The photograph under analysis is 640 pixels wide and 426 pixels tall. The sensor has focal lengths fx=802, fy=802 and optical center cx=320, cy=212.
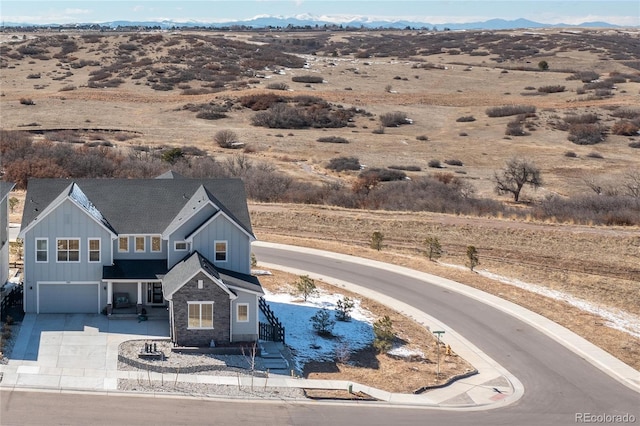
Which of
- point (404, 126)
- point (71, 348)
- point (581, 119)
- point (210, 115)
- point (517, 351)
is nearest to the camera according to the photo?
point (71, 348)

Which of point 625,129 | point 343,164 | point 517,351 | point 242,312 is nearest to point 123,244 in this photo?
point 242,312

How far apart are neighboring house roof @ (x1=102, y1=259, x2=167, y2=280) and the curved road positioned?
24.4ft

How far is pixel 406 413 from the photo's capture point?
966 inches

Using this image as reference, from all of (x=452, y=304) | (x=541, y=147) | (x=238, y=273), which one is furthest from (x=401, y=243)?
(x=541, y=147)

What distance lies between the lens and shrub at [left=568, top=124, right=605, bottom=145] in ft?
275

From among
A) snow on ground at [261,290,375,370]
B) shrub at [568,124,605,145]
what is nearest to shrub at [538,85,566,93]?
shrub at [568,124,605,145]

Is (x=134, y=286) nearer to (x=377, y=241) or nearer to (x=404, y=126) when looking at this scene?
(x=377, y=241)

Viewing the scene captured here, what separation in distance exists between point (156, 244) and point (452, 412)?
45.5 feet

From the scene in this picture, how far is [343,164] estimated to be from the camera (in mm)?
67938

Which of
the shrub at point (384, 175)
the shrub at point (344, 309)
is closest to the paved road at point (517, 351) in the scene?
the shrub at point (344, 309)

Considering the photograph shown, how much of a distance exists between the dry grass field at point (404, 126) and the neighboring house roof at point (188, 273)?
15.2m

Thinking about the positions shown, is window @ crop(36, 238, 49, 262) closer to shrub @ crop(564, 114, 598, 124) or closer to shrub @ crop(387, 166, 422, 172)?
shrub @ crop(387, 166, 422, 172)

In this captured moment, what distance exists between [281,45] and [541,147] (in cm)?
11277

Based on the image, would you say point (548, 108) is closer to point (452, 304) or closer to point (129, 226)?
point (452, 304)
